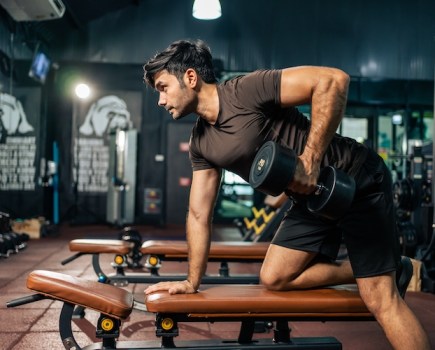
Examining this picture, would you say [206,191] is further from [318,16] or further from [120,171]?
[318,16]

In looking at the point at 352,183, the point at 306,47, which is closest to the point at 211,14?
the point at 306,47

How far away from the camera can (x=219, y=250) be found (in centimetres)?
295

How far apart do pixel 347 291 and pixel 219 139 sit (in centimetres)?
73

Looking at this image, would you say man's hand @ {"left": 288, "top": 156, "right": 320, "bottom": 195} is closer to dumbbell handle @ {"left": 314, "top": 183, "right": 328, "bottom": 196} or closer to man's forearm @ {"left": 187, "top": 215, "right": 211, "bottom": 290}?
dumbbell handle @ {"left": 314, "top": 183, "right": 328, "bottom": 196}

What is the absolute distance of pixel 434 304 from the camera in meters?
3.25

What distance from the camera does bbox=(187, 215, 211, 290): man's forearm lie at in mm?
1913

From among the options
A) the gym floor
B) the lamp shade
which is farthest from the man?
the lamp shade

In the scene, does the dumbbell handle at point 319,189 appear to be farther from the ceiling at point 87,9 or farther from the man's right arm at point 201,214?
the ceiling at point 87,9

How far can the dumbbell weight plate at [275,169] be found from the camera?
1.40 meters

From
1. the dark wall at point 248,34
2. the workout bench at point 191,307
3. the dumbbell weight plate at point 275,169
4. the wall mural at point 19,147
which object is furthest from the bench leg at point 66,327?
the dark wall at point 248,34

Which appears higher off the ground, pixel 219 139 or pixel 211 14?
pixel 211 14

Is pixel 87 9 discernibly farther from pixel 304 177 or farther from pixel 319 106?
pixel 304 177

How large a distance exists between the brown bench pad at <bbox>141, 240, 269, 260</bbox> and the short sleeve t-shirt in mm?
1252

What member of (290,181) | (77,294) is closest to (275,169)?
(290,181)
